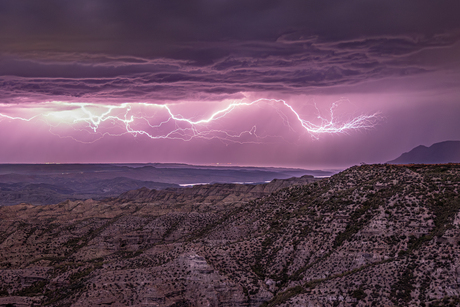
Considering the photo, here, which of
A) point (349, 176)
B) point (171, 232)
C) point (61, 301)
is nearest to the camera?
point (61, 301)

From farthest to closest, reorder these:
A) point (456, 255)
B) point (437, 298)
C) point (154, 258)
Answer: point (154, 258) → point (456, 255) → point (437, 298)

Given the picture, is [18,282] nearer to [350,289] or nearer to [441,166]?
[350,289]

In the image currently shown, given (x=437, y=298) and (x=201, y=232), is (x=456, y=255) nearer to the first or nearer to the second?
(x=437, y=298)

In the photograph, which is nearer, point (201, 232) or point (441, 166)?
point (441, 166)

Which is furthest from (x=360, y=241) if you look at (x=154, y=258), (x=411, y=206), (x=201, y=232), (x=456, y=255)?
(x=201, y=232)

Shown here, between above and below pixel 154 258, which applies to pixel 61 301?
below

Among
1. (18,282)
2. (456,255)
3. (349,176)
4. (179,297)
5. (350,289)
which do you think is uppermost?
(349,176)
